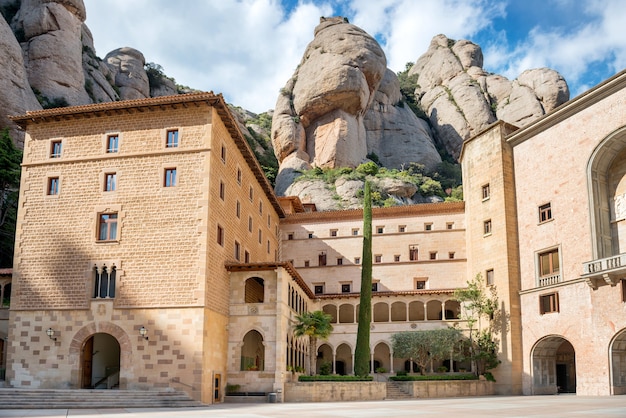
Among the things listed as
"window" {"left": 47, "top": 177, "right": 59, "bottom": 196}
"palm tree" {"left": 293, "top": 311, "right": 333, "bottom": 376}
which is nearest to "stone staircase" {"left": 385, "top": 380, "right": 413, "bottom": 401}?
"palm tree" {"left": 293, "top": 311, "right": 333, "bottom": 376}

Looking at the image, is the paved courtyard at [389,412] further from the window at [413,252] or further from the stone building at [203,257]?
the window at [413,252]

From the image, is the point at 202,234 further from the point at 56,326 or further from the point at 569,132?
the point at 569,132

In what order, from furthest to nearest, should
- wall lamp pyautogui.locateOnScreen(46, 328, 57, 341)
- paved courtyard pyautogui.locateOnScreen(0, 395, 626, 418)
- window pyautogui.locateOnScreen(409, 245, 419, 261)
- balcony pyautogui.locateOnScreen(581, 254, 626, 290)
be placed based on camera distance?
window pyautogui.locateOnScreen(409, 245, 419, 261) < balcony pyautogui.locateOnScreen(581, 254, 626, 290) < wall lamp pyautogui.locateOnScreen(46, 328, 57, 341) < paved courtyard pyautogui.locateOnScreen(0, 395, 626, 418)

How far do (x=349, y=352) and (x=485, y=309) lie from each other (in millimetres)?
14374

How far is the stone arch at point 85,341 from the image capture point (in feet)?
94.4

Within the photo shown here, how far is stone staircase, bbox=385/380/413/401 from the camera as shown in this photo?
3519 cm

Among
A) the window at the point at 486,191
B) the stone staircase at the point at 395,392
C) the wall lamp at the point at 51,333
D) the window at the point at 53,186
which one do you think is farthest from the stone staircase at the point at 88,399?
the window at the point at 486,191

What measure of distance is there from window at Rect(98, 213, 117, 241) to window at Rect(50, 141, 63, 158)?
4.35m

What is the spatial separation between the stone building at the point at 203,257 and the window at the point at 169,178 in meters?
0.05

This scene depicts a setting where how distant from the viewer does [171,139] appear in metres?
31.3

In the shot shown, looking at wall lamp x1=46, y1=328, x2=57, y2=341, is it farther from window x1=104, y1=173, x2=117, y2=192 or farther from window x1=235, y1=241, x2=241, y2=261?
window x1=235, y1=241, x2=241, y2=261

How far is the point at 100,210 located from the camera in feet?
102

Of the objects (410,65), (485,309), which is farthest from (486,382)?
(410,65)

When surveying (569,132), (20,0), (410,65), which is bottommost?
(569,132)
